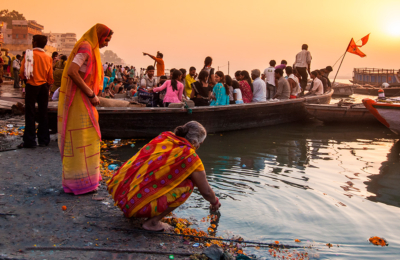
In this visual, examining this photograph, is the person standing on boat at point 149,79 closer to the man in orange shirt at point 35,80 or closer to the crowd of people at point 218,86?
the crowd of people at point 218,86

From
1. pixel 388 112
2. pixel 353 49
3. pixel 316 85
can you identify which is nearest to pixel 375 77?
pixel 353 49

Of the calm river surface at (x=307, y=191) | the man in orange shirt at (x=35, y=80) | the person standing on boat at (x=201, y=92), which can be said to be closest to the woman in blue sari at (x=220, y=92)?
the person standing on boat at (x=201, y=92)

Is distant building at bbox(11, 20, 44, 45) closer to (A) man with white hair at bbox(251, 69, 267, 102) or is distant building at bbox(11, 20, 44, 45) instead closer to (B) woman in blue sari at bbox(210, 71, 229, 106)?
(A) man with white hair at bbox(251, 69, 267, 102)

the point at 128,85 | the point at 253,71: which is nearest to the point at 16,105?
the point at 253,71

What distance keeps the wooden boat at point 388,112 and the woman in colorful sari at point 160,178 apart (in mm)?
7223

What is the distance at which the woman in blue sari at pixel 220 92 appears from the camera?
343 inches

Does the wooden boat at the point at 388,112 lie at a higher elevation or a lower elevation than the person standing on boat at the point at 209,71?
lower

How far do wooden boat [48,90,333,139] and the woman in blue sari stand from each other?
0.28 meters

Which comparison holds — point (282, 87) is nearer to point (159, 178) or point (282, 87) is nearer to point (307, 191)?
point (307, 191)

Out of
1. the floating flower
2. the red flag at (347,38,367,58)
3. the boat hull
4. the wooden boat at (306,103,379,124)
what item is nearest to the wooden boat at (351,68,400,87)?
the boat hull

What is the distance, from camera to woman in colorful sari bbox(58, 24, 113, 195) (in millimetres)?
3461

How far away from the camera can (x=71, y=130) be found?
3498 mm

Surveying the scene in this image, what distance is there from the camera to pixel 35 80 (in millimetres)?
5285

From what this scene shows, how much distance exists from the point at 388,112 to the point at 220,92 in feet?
13.9
